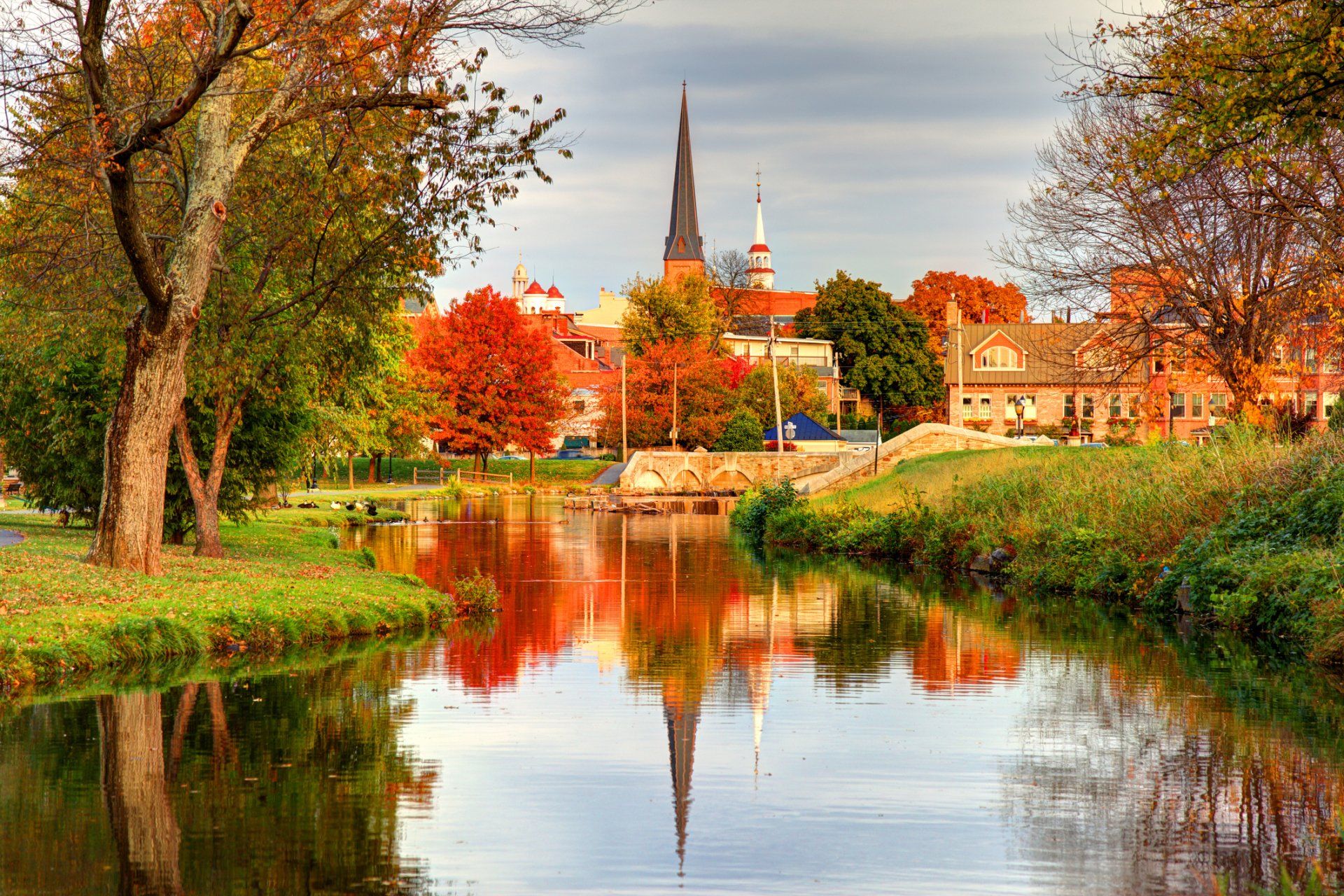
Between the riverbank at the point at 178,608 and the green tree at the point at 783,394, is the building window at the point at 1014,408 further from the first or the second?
the riverbank at the point at 178,608

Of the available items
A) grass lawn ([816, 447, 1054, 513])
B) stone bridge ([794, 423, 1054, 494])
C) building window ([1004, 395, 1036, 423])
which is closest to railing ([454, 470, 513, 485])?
stone bridge ([794, 423, 1054, 494])

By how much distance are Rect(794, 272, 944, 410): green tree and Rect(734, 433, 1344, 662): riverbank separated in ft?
183

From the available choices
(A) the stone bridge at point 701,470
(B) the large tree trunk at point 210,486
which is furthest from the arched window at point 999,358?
(B) the large tree trunk at point 210,486

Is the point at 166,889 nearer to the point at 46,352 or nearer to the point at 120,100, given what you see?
the point at 120,100

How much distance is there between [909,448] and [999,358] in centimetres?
4235

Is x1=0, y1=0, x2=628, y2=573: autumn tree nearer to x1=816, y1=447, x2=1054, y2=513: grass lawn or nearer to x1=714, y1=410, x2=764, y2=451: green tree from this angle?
x1=816, y1=447, x2=1054, y2=513: grass lawn

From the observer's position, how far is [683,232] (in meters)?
124

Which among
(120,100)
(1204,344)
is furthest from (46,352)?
(1204,344)

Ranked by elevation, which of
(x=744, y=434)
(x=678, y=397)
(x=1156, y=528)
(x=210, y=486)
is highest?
(x=678, y=397)

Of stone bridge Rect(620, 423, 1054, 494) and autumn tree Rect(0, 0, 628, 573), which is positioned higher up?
autumn tree Rect(0, 0, 628, 573)

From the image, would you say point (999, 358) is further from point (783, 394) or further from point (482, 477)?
point (482, 477)

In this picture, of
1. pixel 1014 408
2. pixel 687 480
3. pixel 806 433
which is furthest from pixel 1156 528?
pixel 1014 408

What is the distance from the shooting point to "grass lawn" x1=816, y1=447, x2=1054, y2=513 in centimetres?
3369

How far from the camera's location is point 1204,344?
32.3 m
